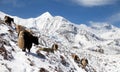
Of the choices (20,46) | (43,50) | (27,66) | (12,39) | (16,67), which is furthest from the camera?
(43,50)

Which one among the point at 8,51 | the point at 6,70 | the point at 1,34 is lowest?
the point at 6,70

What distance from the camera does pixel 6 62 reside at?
96.4ft

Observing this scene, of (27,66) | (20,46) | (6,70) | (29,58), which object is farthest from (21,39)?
(6,70)

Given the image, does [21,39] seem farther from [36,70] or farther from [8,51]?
[36,70]

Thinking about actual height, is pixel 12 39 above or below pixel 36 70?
above

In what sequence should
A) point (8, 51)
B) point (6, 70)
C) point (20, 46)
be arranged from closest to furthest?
point (6, 70) → point (8, 51) → point (20, 46)

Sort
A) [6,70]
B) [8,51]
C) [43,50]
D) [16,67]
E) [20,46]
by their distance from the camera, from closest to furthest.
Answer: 1. [6,70]
2. [16,67]
3. [8,51]
4. [20,46]
5. [43,50]

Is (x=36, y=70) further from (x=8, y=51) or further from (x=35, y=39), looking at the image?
(x=35, y=39)

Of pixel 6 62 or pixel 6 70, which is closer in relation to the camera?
pixel 6 70

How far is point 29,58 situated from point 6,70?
26.3ft

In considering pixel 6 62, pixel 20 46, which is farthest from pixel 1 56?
pixel 20 46

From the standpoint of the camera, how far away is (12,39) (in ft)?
135

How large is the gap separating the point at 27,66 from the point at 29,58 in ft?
11.9

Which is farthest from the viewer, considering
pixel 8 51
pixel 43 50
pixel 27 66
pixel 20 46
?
pixel 43 50
